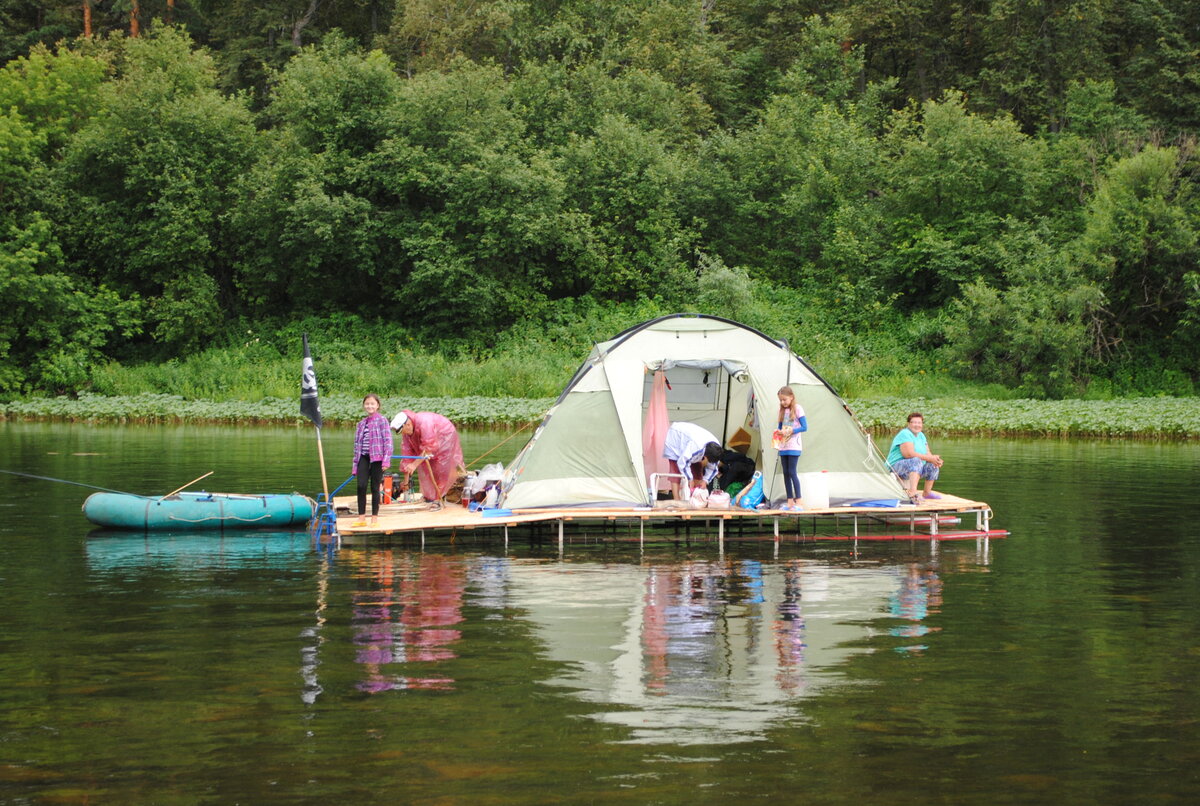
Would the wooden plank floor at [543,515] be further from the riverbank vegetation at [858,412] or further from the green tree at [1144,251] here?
the green tree at [1144,251]

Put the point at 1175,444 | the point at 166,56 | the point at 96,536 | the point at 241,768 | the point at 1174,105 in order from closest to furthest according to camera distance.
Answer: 1. the point at 241,768
2. the point at 96,536
3. the point at 1175,444
4. the point at 1174,105
5. the point at 166,56

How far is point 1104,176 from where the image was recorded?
142ft

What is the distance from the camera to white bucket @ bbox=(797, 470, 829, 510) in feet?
53.6

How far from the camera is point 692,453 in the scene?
55.3ft

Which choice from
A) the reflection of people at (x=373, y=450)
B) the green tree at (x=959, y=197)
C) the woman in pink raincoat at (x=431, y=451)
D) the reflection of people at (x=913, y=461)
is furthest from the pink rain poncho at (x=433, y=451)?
the green tree at (x=959, y=197)

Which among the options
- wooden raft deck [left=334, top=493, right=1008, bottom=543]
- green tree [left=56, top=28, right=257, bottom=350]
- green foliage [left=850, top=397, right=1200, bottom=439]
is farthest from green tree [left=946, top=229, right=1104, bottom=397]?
green tree [left=56, top=28, right=257, bottom=350]

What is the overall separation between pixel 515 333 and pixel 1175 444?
74.1 feet

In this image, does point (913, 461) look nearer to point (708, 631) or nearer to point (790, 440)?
point (790, 440)

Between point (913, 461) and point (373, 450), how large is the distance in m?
7.22

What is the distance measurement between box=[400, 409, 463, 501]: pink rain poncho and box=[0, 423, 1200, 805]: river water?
98 cm

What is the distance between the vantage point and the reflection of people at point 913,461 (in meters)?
17.2

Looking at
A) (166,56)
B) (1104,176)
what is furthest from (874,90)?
(166,56)

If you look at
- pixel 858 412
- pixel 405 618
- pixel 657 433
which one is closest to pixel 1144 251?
pixel 858 412

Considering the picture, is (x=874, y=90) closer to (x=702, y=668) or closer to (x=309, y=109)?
(x=309, y=109)
